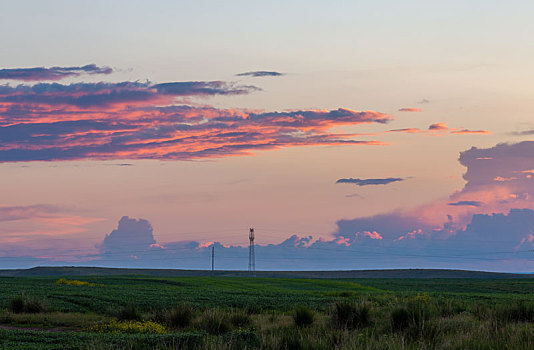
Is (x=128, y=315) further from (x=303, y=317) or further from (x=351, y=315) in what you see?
(x=351, y=315)

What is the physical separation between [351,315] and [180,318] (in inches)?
308

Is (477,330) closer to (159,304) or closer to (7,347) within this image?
(7,347)

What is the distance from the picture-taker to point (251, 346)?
56.6ft

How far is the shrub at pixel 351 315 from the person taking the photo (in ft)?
84.1

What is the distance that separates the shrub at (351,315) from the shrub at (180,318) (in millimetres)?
6541

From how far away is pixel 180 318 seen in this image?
28.3 meters

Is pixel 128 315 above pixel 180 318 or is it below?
below

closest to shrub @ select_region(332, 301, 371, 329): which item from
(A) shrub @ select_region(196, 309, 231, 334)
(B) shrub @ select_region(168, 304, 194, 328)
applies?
(A) shrub @ select_region(196, 309, 231, 334)

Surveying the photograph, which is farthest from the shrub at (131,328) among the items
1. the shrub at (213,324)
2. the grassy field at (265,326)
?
the shrub at (213,324)

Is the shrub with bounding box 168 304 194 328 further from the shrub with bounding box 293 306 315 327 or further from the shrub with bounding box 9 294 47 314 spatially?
the shrub with bounding box 9 294 47 314

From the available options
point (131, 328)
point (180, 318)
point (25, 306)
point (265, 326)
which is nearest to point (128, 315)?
point (180, 318)

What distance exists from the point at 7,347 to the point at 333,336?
9850 millimetres

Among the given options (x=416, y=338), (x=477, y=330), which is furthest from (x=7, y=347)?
(x=477, y=330)

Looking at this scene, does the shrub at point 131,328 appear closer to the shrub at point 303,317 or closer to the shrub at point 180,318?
the shrub at point 180,318
